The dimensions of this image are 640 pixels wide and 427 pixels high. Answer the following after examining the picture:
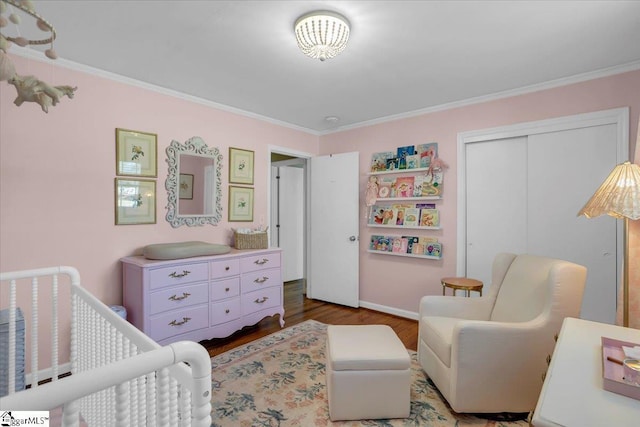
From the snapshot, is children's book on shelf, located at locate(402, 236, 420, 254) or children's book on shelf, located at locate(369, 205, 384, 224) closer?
children's book on shelf, located at locate(402, 236, 420, 254)

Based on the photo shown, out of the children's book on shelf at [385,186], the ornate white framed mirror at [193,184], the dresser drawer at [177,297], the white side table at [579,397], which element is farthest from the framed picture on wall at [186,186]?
the white side table at [579,397]

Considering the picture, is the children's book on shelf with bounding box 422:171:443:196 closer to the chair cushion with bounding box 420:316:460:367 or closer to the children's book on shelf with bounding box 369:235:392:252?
the children's book on shelf with bounding box 369:235:392:252

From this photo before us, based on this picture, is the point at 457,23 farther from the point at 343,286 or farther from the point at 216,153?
the point at 343,286

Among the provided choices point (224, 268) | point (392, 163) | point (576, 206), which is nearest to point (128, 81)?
point (224, 268)

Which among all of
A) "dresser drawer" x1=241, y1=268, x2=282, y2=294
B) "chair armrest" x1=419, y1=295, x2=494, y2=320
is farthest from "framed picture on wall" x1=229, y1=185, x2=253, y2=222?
"chair armrest" x1=419, y1=295, x2=494, y2=320

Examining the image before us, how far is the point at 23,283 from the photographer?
7.38 feet

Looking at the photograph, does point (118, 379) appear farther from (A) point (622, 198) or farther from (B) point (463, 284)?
(B) point (463, 284)

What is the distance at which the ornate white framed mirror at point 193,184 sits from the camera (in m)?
3.04

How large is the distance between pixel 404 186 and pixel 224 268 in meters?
2.15

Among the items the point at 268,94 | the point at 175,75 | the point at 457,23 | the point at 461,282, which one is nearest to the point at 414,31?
the point at 457,23

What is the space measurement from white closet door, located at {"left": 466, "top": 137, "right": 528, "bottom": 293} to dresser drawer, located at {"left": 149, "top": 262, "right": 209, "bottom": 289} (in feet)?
8.54

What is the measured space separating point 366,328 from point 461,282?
4.06ft

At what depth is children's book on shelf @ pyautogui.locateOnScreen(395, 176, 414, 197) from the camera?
365 cm

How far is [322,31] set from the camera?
6.06 ft
